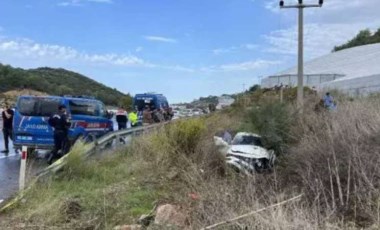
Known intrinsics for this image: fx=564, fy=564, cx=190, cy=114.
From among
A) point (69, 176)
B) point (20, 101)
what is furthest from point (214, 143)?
point (20, 101)

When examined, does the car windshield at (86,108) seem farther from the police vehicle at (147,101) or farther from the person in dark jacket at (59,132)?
the police vehicle at (147,101)

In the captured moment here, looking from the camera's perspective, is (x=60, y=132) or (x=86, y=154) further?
(x=60, y=132)

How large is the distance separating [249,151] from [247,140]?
3.87 ft

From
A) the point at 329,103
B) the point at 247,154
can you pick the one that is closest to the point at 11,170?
the point at 247,154

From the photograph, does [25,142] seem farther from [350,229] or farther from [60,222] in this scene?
[350,229]

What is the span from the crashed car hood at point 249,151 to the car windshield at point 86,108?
23.8 feet

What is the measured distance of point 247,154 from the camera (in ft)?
44.8

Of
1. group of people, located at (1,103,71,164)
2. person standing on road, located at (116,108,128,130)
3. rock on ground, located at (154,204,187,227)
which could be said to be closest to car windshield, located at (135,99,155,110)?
person standing on road, located at (116,108,128,130)

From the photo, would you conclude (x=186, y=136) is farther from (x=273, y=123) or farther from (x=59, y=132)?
(x=59, y=132)

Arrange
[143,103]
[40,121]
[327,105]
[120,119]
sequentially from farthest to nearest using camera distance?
[143,103]
[120,119]
[327,105]
[40,121]

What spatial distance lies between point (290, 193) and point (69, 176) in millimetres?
5298

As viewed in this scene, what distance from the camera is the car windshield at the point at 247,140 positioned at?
48.9 ft

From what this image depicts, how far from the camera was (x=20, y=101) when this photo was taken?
18469 mm

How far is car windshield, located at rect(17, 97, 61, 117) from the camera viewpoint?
60.2 ft
